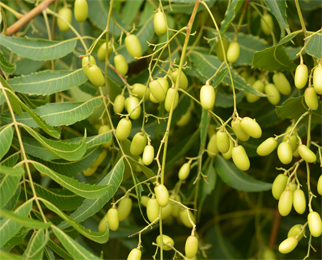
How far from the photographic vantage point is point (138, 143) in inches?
30.1

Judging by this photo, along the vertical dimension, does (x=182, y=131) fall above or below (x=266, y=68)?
below

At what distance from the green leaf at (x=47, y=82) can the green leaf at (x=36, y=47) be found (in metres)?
0.05

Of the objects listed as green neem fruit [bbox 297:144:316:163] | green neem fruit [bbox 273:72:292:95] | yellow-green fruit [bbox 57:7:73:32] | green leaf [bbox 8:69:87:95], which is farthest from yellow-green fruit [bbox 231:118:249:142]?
yellow-green fruit [bbox 57:7:73:32]

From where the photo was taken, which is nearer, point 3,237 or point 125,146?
point 3,237

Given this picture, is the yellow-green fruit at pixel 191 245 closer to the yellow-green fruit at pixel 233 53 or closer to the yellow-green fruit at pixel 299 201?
the yellow-green fruit at pixel 299 201

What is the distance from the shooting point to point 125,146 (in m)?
0.85

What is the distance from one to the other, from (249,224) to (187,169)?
89 centimetres

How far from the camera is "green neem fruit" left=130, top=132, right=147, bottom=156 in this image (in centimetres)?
76

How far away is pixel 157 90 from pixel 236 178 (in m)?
0.44

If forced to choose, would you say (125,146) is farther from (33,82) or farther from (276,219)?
(276,219)

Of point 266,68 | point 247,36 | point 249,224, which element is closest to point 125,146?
point 266,68

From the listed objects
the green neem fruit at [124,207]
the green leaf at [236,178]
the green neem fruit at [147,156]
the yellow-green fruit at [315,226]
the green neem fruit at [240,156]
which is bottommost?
the green leaf at [236,178]

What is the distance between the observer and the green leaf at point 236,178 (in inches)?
39.5

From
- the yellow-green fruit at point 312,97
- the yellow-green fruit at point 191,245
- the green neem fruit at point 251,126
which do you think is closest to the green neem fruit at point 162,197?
the yellow-green fruit at point 191,245
